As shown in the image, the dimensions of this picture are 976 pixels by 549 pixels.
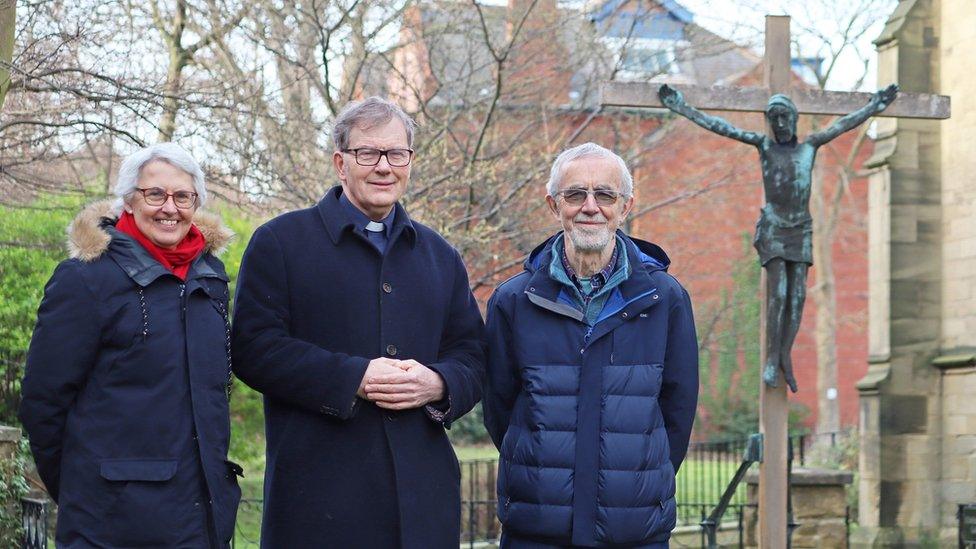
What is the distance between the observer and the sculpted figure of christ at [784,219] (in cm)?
791

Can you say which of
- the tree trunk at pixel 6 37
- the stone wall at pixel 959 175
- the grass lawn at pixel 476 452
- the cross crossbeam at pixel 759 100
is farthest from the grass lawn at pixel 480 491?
the stone wall at pixel 959 175

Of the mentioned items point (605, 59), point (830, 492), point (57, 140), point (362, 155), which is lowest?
point (830, 492)

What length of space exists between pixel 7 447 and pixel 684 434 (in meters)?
4.14

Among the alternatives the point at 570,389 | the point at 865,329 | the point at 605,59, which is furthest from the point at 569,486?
the point at 865,329

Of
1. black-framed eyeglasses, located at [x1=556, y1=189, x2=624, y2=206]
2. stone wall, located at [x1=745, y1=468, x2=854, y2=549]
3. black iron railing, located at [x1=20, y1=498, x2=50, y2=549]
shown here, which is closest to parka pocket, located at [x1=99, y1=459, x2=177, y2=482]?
black-framed eyeglasses, located at [x1=556, y1=189, x2=624, y2=206]

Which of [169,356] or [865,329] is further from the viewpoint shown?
[865,329]

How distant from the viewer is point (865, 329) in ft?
100

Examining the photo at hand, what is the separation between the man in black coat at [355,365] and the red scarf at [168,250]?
205mm

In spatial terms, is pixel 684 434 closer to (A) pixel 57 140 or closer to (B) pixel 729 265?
(A) pixel 57 140

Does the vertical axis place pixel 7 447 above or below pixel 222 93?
below

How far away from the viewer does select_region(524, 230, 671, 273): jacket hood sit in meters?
4.56

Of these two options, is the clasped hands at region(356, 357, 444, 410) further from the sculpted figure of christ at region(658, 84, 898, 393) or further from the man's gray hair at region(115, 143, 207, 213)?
the sculpted figure of christ at region(658, 84, 898, 393)

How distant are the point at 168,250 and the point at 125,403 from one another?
0.51 meters

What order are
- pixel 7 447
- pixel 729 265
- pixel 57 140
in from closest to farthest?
pixel 7 447 < pixel 57 140 < pixel 729 265
